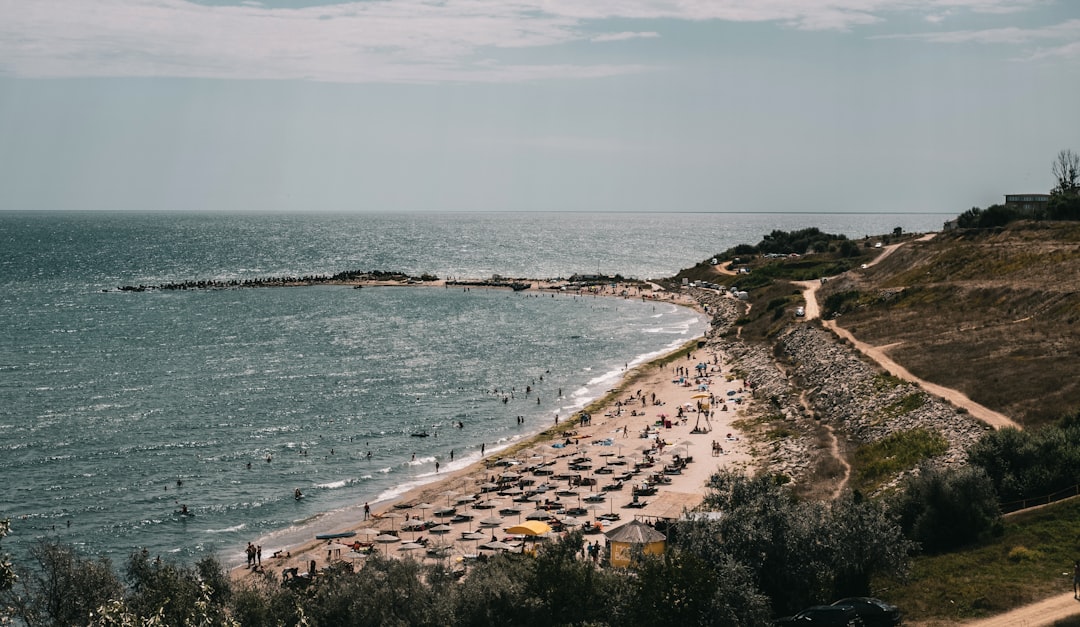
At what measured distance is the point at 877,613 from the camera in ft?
87.6

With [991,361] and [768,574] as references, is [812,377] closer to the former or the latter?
[991,361]

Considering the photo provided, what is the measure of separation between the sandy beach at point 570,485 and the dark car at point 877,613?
16.8 meters

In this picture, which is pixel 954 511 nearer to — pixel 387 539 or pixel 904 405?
pixel 904 405

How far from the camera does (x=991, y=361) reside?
54.3 meters

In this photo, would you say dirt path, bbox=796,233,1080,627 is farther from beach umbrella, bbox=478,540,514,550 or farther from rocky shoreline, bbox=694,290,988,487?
beach umbrella, bbox=478,540,514,550

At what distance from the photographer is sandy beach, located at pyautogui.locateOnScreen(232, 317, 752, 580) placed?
146 ft

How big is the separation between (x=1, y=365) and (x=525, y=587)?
85.4 meters

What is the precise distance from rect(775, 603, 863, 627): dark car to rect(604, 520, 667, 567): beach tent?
9454 mm

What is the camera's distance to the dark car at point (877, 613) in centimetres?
2661

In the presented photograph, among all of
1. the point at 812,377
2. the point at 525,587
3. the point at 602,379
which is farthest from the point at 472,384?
the point at 525,587

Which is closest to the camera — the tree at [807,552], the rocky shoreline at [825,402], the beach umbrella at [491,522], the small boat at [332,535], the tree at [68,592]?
the tree at [68,592]

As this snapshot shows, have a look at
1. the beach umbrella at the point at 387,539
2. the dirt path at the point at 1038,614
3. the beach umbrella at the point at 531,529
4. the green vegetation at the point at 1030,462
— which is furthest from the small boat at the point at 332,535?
the dirt path at the point at 1038,614

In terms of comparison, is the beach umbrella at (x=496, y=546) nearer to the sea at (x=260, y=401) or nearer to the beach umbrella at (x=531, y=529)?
the beach umbrella at (x=531, y=529)

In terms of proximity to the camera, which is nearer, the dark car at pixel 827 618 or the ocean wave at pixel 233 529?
the dark car at pixel 827 618
